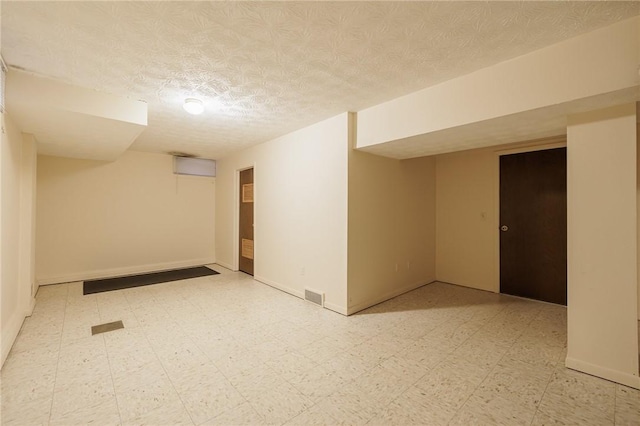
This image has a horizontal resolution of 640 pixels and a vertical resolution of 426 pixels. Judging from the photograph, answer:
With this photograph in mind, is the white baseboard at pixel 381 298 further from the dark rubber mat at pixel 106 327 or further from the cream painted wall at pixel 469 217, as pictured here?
the dark rubber mat at pixel 106 327

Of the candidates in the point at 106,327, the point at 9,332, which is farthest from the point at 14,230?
the point at 106,327

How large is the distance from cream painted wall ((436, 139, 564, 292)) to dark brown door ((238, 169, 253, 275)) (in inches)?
137

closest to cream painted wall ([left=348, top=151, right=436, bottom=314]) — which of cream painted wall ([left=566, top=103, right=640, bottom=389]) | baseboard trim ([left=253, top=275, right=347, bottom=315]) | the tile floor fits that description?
baseboard trim ([left=253, top=275, right=347, bottom=315])

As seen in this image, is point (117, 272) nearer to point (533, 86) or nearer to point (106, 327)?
point (106, 327)

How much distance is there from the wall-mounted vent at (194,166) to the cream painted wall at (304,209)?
4.00ft

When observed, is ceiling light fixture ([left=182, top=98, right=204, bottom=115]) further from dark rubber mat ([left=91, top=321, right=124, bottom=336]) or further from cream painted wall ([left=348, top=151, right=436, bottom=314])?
dark rubber mat ([left=91, top=321, right=124, bottom=336])

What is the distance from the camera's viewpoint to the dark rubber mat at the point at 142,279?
4371 mm

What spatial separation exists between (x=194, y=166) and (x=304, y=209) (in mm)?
3421

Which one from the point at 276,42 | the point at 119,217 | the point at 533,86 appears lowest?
the point at 119,217

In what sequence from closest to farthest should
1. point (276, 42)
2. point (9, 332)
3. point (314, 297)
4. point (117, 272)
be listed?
1. point (276, 42)
2. point (9, 332)
3. point (314, 297)
4. point (117, 272)

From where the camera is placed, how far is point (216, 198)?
6.29 meters

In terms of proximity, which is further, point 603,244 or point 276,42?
point 603,244

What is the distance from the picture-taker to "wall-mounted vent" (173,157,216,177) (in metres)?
5.72

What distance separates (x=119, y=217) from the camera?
5.17 m
